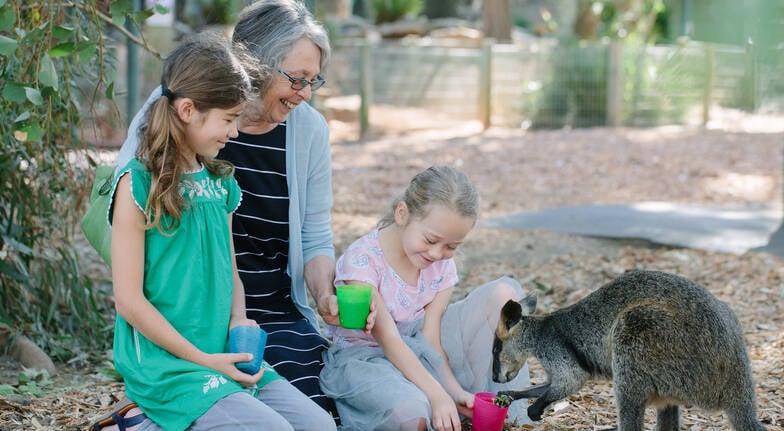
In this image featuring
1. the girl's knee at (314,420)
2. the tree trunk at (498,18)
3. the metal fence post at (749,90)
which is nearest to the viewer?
the girl's knee at (314,420)

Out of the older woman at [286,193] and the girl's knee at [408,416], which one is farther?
the older woman at [286,193]

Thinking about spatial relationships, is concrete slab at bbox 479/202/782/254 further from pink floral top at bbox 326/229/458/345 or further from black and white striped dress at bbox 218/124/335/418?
black and white striped dress at bbox 218/124/335/418

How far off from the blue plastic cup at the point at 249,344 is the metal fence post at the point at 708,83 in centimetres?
1245

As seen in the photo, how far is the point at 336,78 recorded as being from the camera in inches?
607

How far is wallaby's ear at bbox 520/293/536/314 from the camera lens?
12.0ft

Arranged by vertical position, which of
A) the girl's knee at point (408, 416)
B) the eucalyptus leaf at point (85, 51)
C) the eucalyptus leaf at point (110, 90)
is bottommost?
the girl's knee at point (408, 416)

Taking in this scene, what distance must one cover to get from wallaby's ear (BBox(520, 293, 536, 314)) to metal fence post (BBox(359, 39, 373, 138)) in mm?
9937

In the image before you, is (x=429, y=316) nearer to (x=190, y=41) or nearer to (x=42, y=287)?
(x=190, y=41)

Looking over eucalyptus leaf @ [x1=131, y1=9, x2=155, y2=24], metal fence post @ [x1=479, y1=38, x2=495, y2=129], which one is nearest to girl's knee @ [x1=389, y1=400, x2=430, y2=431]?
eucalyptus leaf @ [x1=131, y1=9, x2=155, y2=24]

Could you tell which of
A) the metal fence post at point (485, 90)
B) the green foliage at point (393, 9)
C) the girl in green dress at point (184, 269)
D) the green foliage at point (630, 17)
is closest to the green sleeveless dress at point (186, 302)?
the girl in green dress at point (184, 269)

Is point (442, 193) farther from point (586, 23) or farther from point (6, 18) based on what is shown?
point (586, 23)

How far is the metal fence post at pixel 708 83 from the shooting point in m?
14.3

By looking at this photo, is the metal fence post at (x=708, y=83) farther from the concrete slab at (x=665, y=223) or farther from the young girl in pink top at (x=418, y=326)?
the young girl in pink top at (x=418, y=326)

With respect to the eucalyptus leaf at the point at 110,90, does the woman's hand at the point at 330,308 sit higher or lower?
lower
